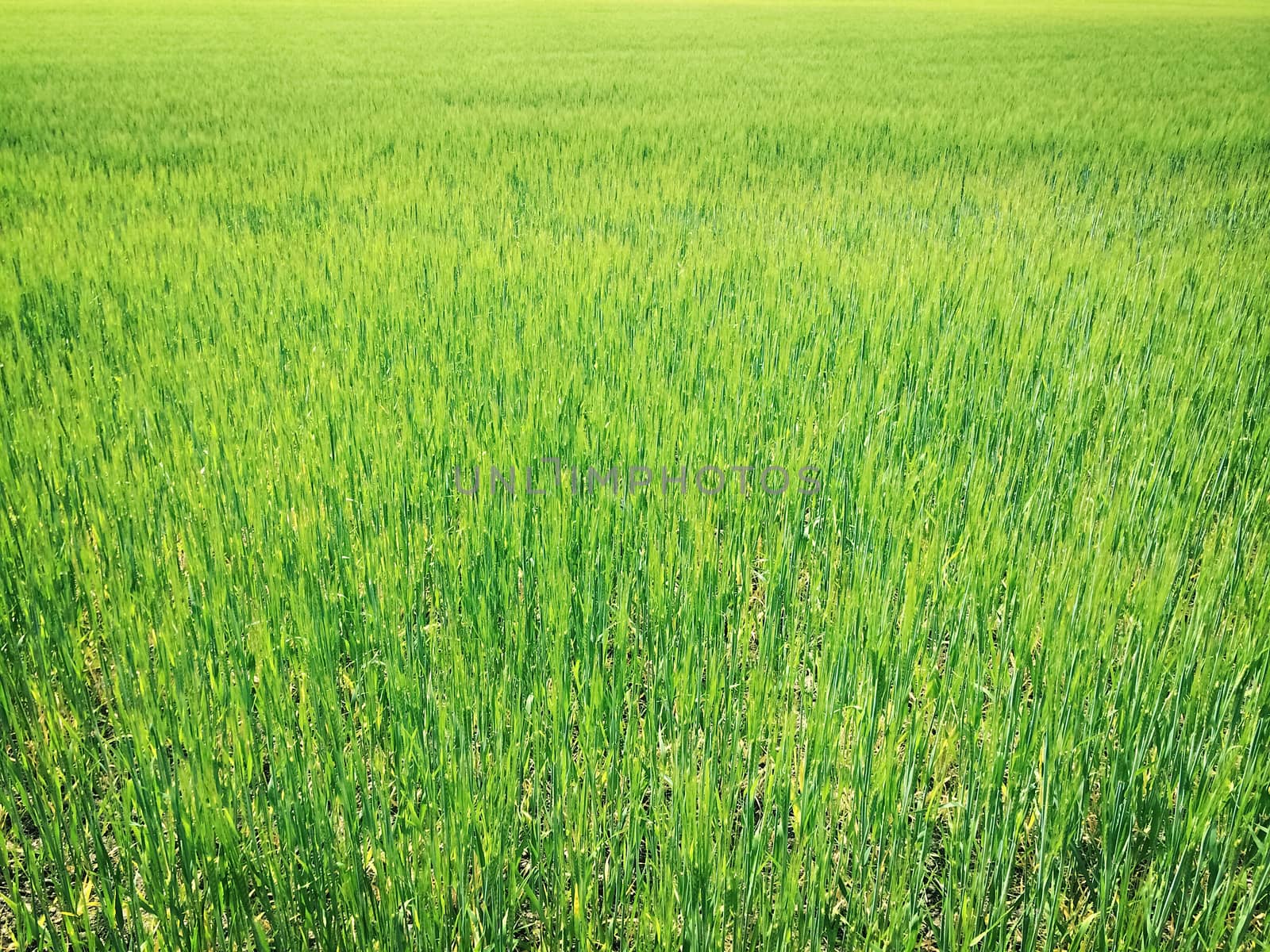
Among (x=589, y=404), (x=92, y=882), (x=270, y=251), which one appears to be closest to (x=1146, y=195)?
(x=589, y=404)

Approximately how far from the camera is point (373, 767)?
4.26 ft

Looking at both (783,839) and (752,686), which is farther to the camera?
(752,686)

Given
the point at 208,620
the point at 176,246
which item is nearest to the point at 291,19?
the point at 176,246

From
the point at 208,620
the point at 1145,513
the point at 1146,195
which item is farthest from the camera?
the point at 1146,195

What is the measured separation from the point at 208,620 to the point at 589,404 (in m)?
1.21

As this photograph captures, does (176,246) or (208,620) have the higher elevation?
(176,246)

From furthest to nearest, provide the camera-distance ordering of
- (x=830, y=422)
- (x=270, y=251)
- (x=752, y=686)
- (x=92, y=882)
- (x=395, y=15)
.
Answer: (x=395, y=15), (x=270, y=251), (x=830, y=422), (x=752, y=686), (x=92, y=882)

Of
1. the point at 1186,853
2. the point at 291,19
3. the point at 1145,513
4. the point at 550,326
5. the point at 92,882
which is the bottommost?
the point at 92,882

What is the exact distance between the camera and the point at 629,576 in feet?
5.87

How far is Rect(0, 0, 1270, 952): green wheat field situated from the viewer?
117 centimetres

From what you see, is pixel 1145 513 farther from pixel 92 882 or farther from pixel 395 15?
pixel 395 15

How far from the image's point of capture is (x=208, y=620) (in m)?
1.60

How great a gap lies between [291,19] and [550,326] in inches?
722

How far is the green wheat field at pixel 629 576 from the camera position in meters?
1.17
